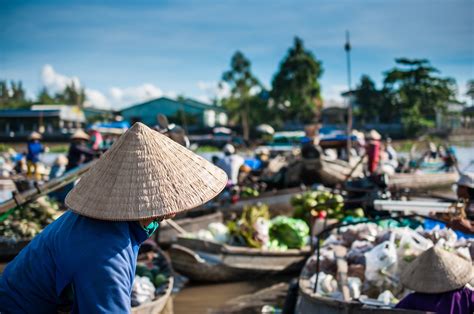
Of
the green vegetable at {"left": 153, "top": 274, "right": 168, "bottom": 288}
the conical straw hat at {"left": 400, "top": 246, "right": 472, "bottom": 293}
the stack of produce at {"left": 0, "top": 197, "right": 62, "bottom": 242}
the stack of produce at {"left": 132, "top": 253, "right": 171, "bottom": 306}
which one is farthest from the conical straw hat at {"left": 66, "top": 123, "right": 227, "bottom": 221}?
Result: the stack of produce at {"left": 0, "top": 197, "right": 62, "bottom": 242}

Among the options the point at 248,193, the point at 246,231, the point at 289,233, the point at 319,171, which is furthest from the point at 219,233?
the point at 319,171

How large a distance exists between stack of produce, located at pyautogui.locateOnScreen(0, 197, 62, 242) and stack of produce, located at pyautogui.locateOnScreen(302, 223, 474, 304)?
3.61 metres

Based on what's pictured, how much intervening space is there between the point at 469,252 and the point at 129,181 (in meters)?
3.17

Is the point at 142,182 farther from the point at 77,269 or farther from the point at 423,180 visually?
the point at 423,180

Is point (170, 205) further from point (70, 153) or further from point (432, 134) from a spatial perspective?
point (432, 134)

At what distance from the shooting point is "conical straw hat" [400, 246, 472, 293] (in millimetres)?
2607

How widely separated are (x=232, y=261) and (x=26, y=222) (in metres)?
2.65

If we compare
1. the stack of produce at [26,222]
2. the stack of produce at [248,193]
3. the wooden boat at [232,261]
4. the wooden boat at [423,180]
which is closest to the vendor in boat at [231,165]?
the stack of produce at [248,193]

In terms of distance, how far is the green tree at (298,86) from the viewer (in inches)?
1610

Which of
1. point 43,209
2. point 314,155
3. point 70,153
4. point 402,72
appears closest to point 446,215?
point 43,209

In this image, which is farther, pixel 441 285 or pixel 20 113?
pixel 20 113

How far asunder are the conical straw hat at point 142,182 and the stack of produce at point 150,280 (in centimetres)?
276

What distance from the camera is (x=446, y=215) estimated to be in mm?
4746

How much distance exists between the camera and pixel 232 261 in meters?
6.62
